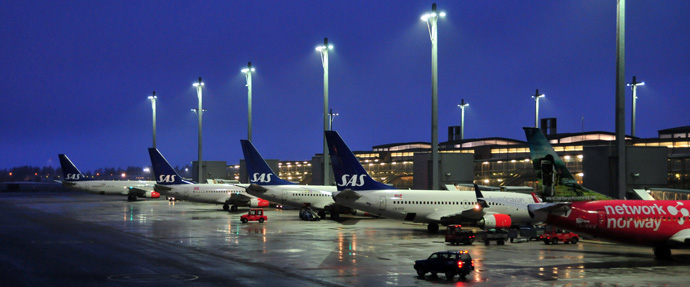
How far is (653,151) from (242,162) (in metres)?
76.6

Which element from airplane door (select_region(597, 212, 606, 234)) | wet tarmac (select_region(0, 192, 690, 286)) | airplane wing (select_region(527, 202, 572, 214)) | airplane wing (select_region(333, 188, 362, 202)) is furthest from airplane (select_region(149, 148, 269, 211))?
airplane door (select_region(597, 212, 606, 234))

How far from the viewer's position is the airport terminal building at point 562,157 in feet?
135

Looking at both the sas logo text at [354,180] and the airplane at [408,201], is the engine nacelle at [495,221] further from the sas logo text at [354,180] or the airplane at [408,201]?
the sas logo text at [354,180]

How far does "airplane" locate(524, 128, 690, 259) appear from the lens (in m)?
34.9

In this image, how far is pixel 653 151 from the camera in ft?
135

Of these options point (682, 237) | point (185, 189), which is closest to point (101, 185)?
point (185, 189)

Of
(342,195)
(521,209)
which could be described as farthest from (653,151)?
(342,195)

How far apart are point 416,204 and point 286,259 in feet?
64.1

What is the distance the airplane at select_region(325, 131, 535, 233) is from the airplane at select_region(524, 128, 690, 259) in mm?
15396

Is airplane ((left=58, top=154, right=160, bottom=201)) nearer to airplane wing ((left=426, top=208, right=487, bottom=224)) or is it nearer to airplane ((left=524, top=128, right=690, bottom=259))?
airplane wing ((left=426, top=208, right=487, bottom=224))

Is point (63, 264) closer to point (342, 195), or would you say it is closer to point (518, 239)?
point (342, 195)

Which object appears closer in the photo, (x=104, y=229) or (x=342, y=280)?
(x=342, y=280)

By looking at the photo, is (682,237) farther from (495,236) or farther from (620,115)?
(495,236)

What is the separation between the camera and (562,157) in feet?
254
